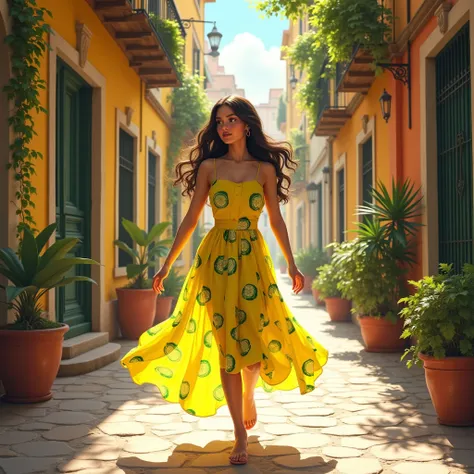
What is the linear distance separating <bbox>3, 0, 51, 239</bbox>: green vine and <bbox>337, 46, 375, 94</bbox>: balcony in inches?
174

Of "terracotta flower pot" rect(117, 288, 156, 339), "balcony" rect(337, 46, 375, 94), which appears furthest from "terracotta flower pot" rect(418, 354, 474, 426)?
"terracotta flower pot" rect(117, 288, 156, 339)

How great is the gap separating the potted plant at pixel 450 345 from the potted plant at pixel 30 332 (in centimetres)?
264

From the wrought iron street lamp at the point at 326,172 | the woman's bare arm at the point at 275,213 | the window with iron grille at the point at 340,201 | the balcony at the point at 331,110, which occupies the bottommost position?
the woman's bare arm at the point at 275,213

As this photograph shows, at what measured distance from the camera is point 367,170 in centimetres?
1134

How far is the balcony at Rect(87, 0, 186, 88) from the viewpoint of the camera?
324 inches

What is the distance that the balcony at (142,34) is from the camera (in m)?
8.24

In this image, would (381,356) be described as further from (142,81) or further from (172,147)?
(172,147)

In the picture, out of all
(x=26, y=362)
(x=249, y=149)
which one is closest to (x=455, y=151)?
(x=249, y=149)

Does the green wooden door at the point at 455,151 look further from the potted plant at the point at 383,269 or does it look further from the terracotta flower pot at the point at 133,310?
the terracotta flower pot at the point at 133,310

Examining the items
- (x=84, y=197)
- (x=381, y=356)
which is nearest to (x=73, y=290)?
(x=84, y=197)

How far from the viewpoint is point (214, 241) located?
3.94 m

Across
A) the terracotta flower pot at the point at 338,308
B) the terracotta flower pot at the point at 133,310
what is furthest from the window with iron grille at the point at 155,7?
the terracotta flower pot at the point at 338,308

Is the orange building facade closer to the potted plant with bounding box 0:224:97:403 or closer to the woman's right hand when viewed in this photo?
the woman's right hand

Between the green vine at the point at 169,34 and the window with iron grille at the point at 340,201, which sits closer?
the green vine at the point at 169,34
